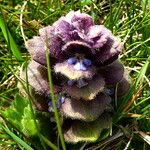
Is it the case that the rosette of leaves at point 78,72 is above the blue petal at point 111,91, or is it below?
above

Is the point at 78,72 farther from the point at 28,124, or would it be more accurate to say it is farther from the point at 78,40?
the point at 28,124

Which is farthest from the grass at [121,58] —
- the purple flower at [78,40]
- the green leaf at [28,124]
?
the purple flower at [78,40]

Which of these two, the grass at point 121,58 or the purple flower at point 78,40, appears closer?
the purple flower at point 78,40

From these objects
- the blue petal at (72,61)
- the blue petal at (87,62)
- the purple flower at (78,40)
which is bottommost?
the blue petal at (87,62)

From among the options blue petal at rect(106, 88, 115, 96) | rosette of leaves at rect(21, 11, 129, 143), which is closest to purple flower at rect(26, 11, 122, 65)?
rosette of leaves at rect(21, 11, 129, 143)

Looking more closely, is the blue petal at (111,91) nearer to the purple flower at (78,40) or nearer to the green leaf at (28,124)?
the purple flower at (78,40)

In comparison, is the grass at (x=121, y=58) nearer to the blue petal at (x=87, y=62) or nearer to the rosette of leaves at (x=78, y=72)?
the rosette of leaves at (x=78, y=72)

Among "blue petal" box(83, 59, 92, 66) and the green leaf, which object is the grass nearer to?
the green leaf

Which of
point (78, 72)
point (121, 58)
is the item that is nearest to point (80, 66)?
point (78, 72)
